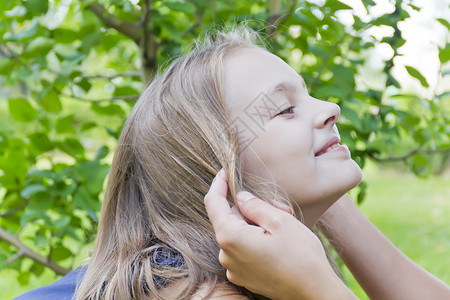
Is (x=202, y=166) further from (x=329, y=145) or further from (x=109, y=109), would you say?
(x=109, y=109)

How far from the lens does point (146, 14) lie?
2084 millimetres

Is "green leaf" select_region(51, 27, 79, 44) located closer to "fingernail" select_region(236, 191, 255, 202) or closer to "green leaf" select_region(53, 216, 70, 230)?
"green leaf" select_region(53, 216, 70, 230)

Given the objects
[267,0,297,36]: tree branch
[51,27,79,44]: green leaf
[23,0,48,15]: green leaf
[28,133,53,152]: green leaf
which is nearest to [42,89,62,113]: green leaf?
[28,133,53,152]: green leaf

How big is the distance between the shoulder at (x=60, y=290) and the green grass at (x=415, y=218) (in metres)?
2.09

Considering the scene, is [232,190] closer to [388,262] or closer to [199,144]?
[199,144]

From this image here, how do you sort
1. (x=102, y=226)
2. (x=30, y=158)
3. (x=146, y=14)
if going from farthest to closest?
(x=30, y=158)
(x=146, y=14)
(x=102, y=226)

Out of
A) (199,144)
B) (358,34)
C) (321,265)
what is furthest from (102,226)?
(358,34)

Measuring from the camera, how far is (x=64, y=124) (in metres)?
2.29


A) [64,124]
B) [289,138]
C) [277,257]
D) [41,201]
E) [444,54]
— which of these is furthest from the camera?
[64,124]

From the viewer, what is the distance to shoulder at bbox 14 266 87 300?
1557 mm

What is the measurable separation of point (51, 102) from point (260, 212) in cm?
138

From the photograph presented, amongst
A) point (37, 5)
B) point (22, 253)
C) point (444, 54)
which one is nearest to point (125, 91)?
point (37, 5)

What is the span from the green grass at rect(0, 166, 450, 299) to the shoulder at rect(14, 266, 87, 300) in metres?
2.32

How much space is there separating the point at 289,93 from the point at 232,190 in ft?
1.16
